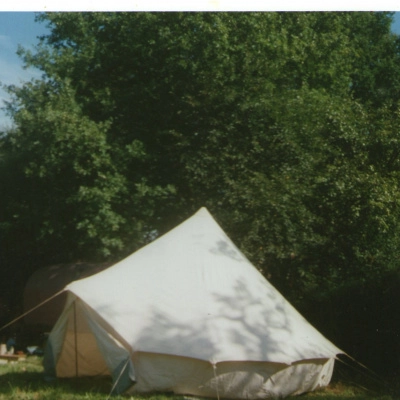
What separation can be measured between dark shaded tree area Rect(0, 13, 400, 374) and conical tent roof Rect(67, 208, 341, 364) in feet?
10.5

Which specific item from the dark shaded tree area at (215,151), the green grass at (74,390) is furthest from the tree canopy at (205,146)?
the green grass at (74,390)

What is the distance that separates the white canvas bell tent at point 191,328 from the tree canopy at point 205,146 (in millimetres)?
3511

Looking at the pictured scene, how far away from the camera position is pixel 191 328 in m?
10.7

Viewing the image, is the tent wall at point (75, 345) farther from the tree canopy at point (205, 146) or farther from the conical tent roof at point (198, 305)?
the tree canopy at point (205, 146)

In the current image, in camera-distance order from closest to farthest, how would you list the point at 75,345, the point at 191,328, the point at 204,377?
the point at 204,377 < the point at 191,328 < the point at 75,345

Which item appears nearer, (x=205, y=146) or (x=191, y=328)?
(x=191, y=328)

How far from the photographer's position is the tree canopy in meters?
16.2

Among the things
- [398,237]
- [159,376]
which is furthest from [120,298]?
[398,237]

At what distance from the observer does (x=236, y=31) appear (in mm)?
18672

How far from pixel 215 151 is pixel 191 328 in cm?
729

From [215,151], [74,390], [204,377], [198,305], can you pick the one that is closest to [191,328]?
[198,305]

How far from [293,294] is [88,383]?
590cm

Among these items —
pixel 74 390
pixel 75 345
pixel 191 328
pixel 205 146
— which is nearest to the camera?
pixel 191 328

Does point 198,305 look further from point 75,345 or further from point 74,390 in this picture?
point 75,345
